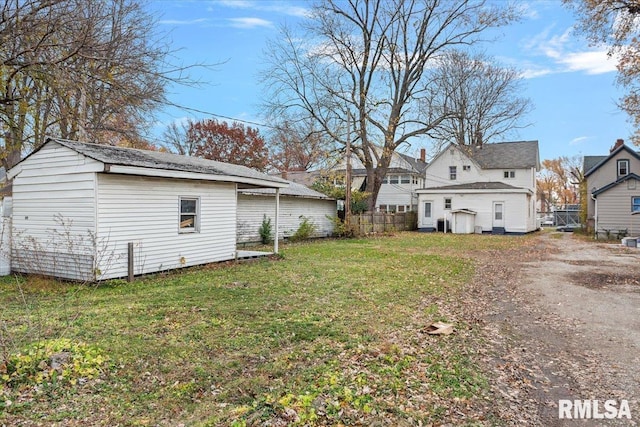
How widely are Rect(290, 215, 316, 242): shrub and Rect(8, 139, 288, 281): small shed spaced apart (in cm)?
1017

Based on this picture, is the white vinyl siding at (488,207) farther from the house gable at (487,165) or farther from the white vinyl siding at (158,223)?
the white vinyl siding at (158,223)

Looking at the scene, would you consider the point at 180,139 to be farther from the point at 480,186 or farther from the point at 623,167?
the point at 623,167

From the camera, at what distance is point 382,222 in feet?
89.2

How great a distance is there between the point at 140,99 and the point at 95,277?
3.93m

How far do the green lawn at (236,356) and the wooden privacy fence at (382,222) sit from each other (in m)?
14.9

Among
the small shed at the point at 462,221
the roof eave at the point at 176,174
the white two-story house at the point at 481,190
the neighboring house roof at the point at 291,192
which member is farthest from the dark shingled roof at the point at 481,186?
the roof eave at the point at 176,174

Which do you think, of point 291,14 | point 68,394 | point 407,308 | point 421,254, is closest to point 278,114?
point 291,14

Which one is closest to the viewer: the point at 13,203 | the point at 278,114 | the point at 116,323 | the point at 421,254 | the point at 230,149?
the point at 116,323

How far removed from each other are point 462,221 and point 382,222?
6.20 m

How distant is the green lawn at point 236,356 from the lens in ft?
11.0

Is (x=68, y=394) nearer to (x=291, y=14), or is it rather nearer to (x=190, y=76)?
(x=190, y=76)

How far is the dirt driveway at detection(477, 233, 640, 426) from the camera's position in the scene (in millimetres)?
3713

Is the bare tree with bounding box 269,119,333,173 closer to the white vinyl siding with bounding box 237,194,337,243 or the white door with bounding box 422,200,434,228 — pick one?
the white vinyl siding with bounding box 237,194,337,243

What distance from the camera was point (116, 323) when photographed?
5.64 meters
